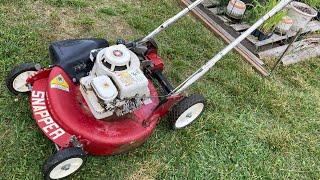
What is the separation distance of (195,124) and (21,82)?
1232 mm

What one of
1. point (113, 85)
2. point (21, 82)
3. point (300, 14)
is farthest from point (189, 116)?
point (300, 14)

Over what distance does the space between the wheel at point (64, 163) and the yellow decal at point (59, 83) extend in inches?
17.9

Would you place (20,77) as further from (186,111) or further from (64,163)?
(186,111)

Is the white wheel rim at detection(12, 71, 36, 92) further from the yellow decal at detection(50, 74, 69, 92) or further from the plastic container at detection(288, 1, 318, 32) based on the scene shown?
the plastic container at detection(288, 1, 318, 32)

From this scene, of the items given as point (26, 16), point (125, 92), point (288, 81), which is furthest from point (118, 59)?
point (288, 81)

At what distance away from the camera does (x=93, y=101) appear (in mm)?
2254

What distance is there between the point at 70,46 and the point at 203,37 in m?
1.49

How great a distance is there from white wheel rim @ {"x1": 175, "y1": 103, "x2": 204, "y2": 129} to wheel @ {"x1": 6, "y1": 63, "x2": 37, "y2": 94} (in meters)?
1.01

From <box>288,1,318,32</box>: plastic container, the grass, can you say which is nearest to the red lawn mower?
the grass

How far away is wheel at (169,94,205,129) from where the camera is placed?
2.62 m

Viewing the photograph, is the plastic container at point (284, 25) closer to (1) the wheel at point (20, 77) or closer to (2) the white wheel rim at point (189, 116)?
(2) the white wheel rim at point (189, 116)

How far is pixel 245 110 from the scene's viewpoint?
3.17 meters

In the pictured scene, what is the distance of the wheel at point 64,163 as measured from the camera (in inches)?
84.0

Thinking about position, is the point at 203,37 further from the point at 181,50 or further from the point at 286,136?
the point at 286,136
